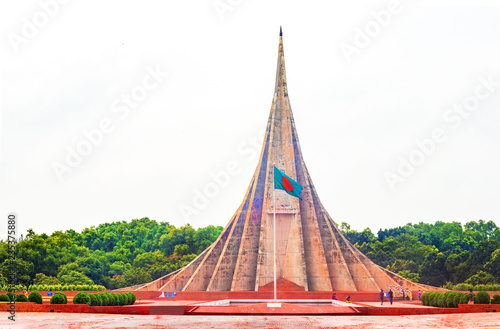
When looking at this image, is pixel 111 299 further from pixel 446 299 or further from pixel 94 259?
pixel 94 259

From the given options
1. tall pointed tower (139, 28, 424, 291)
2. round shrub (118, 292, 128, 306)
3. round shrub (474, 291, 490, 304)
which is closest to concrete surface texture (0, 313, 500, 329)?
round shrub (474, 291, 490, 304)

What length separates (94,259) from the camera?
37406 millimetres

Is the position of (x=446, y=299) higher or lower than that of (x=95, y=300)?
lower

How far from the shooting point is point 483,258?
116 ft

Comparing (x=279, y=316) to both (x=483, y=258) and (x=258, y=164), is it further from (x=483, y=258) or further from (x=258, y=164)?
(x=483, y=258)

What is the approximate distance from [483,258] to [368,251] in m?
10.9

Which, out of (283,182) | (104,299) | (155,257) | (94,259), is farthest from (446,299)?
(155,257)

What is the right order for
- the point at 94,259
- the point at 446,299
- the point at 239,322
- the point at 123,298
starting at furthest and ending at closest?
the point at 94,259 < the point at 123,298 < the point at 446,299 < the point at 239,322

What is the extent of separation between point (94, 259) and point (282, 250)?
52.0 feet

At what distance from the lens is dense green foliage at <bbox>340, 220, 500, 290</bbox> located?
3432 centimetres

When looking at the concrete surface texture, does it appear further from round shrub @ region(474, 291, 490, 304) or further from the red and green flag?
the red and green flag

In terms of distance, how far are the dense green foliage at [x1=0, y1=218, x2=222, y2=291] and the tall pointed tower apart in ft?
24.1

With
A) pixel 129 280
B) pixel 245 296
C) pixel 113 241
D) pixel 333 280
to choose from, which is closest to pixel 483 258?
pixel 333 280

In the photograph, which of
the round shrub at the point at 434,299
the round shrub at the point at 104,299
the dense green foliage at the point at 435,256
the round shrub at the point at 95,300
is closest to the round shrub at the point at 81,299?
the round shrub at the point at 95,300
